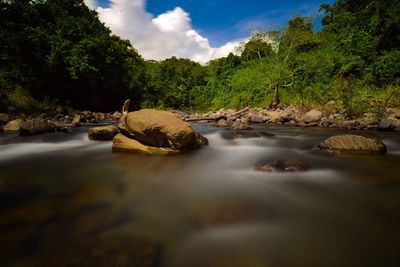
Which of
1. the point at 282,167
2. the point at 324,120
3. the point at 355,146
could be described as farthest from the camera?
the point at 324,120

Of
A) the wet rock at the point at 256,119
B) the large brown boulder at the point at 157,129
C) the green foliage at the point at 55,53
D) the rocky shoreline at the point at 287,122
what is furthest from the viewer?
the green foliage at the point at 55,53

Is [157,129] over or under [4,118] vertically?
over

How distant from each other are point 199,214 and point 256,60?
64.7ft

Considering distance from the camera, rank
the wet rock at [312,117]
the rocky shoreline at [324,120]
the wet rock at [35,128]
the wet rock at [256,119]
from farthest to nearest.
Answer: the wet rock at [256,119], the wet rock at [312,117], the rocky shoreline at [324,120], the wet rock at [35,128]

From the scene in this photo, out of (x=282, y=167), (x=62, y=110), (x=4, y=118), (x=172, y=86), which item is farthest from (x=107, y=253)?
(x=172, y=86)

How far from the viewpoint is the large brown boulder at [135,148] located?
203 inches

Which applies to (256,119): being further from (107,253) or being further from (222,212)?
(107,253)

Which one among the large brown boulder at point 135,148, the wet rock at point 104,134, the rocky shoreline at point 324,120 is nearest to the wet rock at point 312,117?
the rocky shoreline at point 324,120

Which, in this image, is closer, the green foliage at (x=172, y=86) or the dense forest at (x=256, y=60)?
the dense forest at (x=256, y=60)

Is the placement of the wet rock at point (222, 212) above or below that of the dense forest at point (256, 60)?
below

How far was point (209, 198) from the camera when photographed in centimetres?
279

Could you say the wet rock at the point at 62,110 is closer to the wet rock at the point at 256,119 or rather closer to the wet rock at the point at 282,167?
the wet rock at the point at 256,119

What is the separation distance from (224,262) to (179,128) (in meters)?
3.68

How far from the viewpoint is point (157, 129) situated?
501 centimetres
